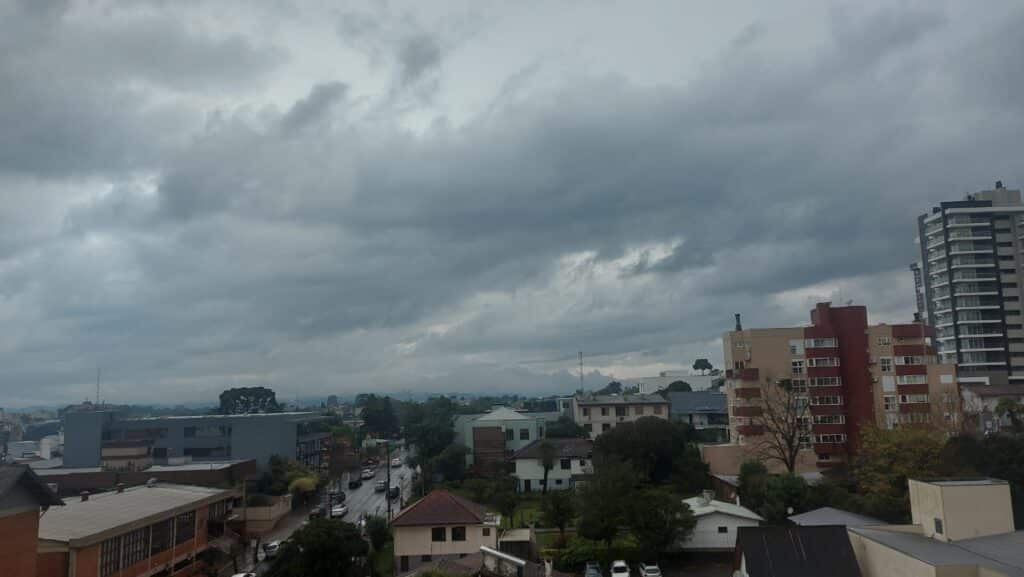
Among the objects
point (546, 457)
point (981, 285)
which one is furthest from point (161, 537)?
point (981, 285)

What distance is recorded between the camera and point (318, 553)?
2820 cm

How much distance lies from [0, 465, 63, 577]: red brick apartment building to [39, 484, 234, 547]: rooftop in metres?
4.55

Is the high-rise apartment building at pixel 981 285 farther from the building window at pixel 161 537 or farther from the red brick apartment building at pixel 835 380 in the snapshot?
the building window at pixel 161 537

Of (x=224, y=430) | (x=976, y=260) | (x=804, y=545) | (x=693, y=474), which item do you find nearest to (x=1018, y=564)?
(x=804, y=545)

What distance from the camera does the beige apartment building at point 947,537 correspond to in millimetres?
21203

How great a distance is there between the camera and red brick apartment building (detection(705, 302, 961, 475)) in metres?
53.3

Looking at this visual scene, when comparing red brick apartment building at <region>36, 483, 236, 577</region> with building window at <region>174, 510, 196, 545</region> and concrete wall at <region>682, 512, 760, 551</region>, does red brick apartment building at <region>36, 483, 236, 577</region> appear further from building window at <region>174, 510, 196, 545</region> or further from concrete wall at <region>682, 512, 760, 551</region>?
concrete wall at <region>682, 512, 760, 551</region>

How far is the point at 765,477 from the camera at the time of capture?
43531 mm

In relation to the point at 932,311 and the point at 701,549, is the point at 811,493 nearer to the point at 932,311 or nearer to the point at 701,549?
the point at 701,549

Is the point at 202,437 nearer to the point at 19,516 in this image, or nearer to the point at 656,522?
the point at 19,516

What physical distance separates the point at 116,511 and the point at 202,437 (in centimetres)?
4094

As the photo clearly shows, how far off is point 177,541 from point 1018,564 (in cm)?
3454

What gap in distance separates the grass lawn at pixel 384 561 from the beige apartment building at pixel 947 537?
2047 cm

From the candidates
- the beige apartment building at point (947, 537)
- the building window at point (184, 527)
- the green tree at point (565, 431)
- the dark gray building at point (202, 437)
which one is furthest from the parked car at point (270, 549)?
the green tree at point (565, 431)
